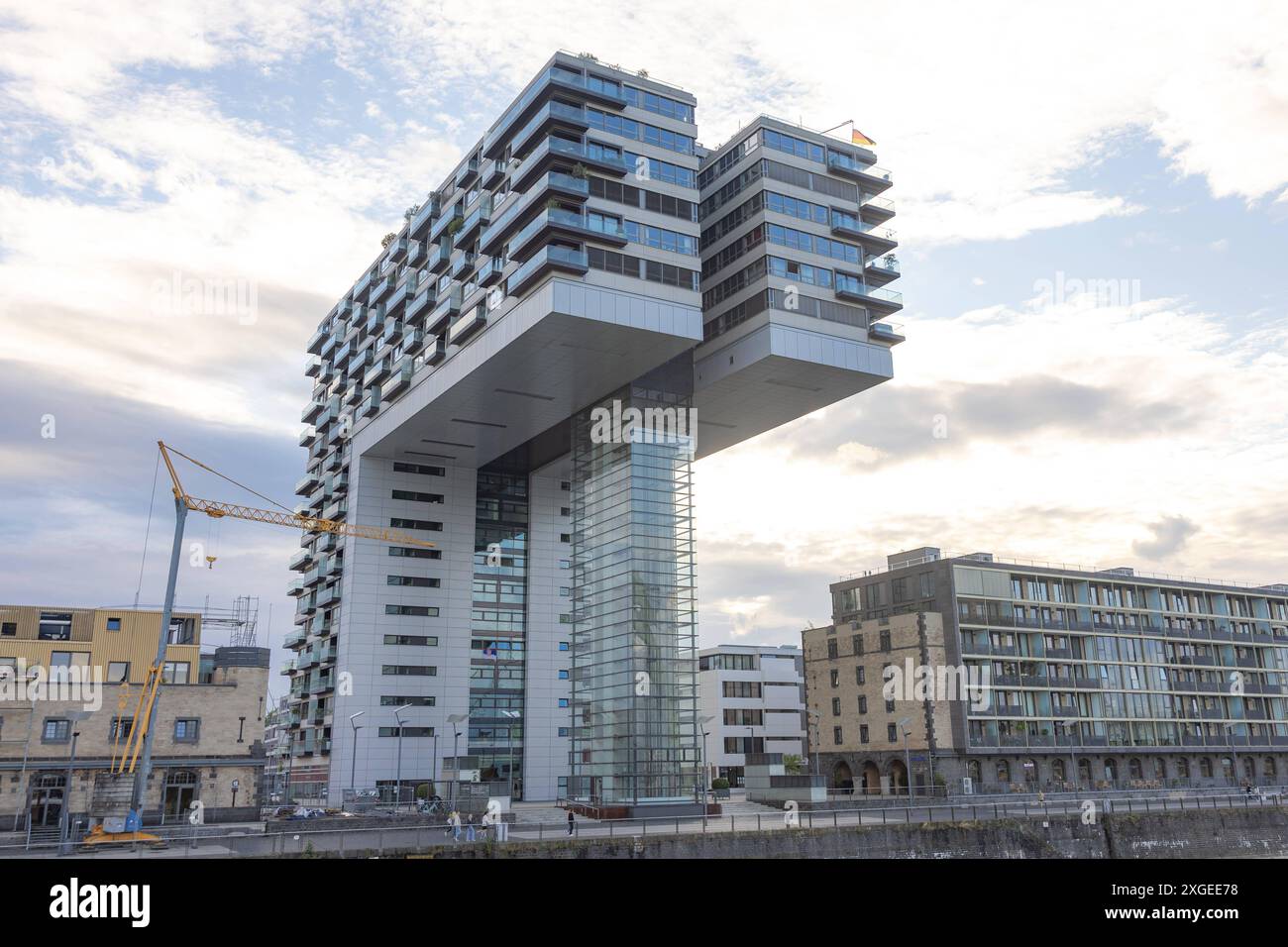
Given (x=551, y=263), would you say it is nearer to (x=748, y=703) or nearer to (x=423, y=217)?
A: (x=423, y=217)

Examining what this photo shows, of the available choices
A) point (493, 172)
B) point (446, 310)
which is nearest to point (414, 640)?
point (446, 310)

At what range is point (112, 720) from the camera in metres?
66.4

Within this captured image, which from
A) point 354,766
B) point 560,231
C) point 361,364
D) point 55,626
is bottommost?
point 354,766

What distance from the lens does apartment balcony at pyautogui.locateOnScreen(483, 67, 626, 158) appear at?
6931 cm

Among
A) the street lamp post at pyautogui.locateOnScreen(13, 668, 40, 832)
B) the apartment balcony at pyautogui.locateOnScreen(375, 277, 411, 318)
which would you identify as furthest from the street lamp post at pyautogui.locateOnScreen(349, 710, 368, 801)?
the apartment balcony at pyautogui.locateOnScreen(375, 277, 411, 318)

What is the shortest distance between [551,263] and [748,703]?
74.9m

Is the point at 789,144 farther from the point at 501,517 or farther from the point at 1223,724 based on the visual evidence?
the point at 1223,724

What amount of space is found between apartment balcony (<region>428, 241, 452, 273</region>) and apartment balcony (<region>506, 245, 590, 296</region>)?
61.4 feet

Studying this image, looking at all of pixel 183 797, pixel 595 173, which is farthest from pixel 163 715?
pixel 595 173

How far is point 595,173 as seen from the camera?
7012 centimetres

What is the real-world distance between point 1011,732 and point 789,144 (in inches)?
2128

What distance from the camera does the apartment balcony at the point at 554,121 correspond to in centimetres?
6881

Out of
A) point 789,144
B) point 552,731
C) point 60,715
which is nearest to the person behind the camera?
point 60,715

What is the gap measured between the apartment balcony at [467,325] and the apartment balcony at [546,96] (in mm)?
12614
